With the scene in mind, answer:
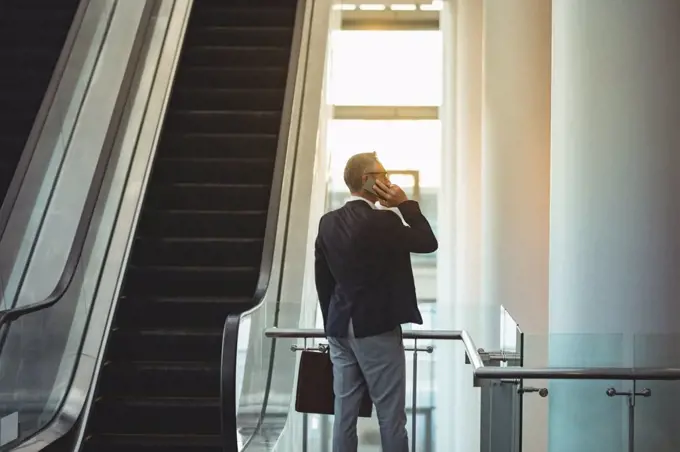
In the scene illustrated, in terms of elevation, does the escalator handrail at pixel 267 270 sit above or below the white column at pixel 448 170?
below

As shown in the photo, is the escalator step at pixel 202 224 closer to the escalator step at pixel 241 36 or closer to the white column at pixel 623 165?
the escalator step at pixel 241 36

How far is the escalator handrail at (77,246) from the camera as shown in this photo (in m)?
4.39

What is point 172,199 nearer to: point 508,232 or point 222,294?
point 222,294

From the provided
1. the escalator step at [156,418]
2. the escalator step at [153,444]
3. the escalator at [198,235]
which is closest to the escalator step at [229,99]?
the escalator at [198,235]

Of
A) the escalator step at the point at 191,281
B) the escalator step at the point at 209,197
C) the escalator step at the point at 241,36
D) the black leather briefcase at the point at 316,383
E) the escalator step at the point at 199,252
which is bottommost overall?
the black leather briefcase at the point at 316,383

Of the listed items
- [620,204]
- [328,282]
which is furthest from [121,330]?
[620,204]

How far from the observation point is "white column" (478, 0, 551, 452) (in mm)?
7645

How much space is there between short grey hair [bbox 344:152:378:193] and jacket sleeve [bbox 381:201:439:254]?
0.58 feet

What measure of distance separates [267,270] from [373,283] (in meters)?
1.46

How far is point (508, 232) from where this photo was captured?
25.7ft

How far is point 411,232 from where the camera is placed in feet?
12.5

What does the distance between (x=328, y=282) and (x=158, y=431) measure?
188cm

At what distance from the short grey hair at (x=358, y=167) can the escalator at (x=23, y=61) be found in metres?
3.40

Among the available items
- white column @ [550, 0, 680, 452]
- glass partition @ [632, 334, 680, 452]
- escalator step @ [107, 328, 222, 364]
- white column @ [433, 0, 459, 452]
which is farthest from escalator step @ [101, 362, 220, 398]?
white column @ [433, 0, 459, 452]
